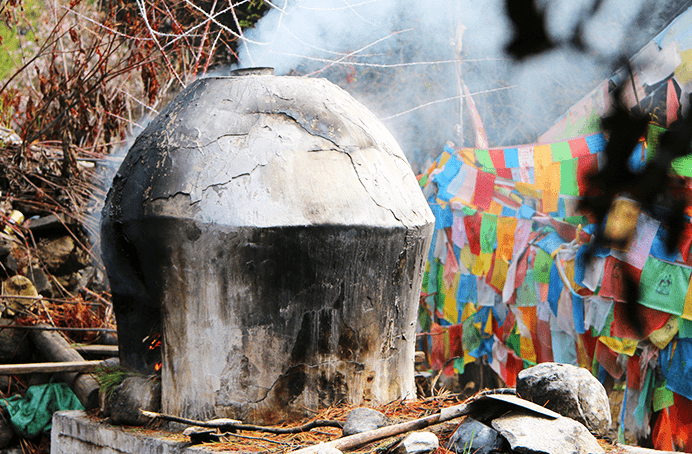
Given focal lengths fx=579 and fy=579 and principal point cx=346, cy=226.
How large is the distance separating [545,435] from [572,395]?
0.41 m

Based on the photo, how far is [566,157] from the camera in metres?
6.16

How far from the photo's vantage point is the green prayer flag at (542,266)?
6.23m

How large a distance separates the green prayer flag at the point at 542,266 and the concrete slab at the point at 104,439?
4544 millimetres

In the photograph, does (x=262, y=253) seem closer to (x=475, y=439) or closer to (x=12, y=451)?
(x=475, y=439)

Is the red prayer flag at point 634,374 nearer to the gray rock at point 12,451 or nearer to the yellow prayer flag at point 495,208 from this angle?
the yellow prayer flag at point 495,208

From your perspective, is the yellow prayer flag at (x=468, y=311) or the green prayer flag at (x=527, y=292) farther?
the yellow prayer flag at (x=468, y=311)

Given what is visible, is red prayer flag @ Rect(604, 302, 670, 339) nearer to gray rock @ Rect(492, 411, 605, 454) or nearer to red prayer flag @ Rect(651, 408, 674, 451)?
red prayer flag @ Rect(651, 408, 674, 451)

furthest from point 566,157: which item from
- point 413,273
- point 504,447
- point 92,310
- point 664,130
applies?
point 92,310

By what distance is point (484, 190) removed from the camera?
24.3 feet

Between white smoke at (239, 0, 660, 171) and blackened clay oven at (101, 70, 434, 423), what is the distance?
2754 millimetres

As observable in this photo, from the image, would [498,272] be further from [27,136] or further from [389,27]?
[27,136]

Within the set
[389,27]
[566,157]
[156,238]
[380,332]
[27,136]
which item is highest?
[389,27]

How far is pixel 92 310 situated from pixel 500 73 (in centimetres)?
630

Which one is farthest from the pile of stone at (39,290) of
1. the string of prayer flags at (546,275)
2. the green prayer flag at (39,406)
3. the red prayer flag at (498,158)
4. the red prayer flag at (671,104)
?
the red prayer flag at (671,104)
